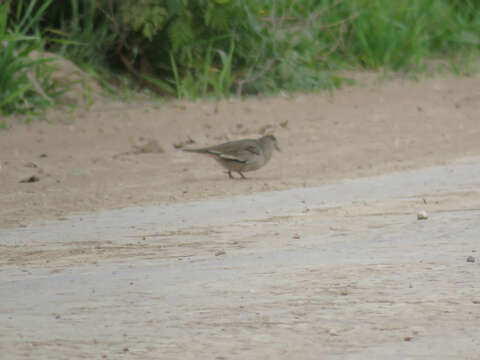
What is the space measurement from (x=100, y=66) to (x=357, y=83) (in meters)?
3.18

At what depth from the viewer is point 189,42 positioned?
10.7 metres

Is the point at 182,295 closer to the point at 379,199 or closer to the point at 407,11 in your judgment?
the point at 379,199

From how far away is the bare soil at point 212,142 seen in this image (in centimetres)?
660

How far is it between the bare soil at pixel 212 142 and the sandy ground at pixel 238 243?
0.03 meters

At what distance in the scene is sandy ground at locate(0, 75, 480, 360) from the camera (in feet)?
10.1

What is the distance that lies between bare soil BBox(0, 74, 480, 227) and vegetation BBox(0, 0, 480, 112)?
1.43 ft

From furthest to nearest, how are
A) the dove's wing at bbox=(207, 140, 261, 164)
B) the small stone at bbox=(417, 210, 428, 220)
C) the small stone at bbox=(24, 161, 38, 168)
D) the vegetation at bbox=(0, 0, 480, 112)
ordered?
the vegetation at bbox=(0, 0, 480, 112), the small stone at bbox=(24, 161, 38, 168), the dove's wing at bbox=(207, 140, 261, 164), the small stone at bbox=(417, 210, 428, 220)

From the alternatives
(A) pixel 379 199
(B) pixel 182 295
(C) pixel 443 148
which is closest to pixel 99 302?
(B) pixel 182 295

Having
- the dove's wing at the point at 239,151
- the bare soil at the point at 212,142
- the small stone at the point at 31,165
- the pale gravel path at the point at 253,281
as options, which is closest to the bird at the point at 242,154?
the dove's wing at the point at 239,151

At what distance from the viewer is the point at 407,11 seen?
1323cm

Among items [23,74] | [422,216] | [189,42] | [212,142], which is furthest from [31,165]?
[422,216]

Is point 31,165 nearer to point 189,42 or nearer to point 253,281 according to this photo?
point 189,42

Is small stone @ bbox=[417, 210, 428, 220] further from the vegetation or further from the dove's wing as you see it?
the vegetation

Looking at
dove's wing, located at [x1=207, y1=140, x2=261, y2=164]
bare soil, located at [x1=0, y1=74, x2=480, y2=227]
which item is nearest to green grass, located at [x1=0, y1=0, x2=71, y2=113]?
bare soil, located at [x1=0, y1=74, x2=480, y2=227]
